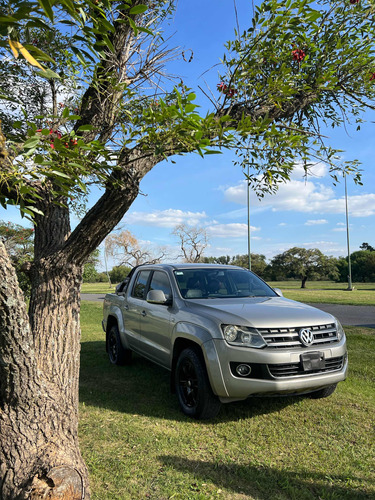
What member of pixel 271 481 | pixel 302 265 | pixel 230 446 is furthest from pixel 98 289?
pixel 271 481

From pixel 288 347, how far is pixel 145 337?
2484 millimetres

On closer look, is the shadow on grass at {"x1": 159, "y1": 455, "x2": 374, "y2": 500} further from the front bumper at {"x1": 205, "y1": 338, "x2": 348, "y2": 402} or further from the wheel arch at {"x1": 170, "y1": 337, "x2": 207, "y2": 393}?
the wheel arch at {"x1": 170, "y1": 337, "x2": 207, "y2": 393}

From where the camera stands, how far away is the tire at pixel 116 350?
682 cm

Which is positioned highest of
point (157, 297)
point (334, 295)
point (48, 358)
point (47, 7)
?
point (47, 7)

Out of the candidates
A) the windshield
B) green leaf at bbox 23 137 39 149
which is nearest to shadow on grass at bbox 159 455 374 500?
the windshield

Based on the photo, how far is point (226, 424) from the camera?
14.0 feet

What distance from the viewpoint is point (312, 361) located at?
4.15 meters

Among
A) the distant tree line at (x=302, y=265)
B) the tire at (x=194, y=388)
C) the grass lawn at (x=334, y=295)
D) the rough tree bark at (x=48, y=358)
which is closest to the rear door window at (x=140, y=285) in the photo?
the tire at (x=194, y=388)

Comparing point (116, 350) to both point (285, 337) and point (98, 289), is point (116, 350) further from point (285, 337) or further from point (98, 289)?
point (98, 289)

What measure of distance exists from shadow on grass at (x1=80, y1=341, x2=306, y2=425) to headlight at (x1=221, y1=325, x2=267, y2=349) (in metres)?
1.02

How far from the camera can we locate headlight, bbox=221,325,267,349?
4.03m

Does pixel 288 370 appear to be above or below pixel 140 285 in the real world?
below

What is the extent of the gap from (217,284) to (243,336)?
1.67 metres

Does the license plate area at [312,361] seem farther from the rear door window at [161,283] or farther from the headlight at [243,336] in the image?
the rear door window at [161,283]
